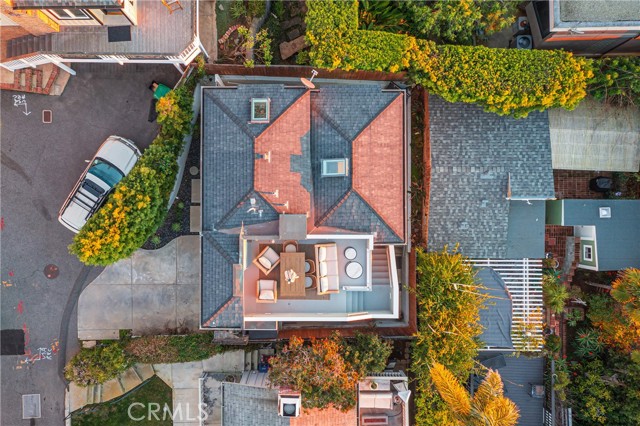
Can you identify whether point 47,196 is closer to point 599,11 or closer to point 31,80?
point 31,80

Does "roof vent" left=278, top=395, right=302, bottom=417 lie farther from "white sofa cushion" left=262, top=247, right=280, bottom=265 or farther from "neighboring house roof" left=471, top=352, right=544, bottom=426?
"neighboring house roof" left=471, top=352, right=544, bottom=426

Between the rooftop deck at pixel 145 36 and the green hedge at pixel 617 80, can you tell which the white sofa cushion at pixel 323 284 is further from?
the green hedge at pixel 617 80

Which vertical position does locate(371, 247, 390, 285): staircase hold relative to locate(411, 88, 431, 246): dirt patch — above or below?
below

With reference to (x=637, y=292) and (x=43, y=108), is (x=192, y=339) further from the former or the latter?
(x=637, y=292)

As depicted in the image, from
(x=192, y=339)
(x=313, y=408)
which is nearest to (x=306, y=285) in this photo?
→ (x=313, y=408)

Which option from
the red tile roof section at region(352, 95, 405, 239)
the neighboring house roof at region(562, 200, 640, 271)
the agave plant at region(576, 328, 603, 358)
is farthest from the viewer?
the agave plant at region(576, 328, 603, 358)

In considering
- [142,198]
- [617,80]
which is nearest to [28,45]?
[142,198]

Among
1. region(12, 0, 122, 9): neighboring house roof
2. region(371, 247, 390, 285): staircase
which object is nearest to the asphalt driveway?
region(12, 0, 122, 9): neighboring house roof
